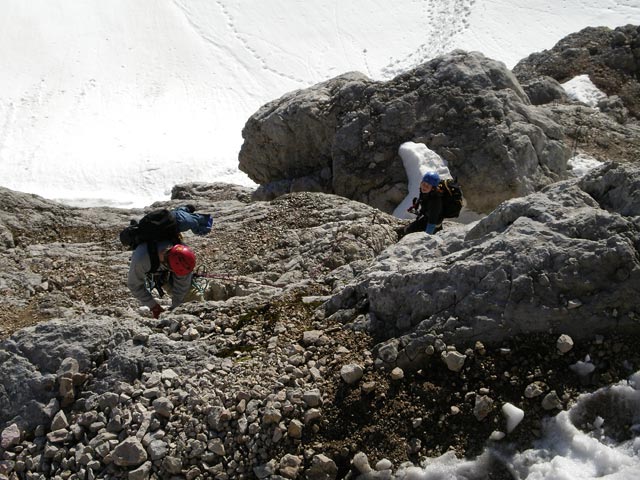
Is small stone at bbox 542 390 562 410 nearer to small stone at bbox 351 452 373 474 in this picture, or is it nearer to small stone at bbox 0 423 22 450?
small stone at bbox 351 452 373 474

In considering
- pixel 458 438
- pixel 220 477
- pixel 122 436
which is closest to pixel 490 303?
pixel 458 438

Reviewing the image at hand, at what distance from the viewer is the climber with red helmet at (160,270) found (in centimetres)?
871

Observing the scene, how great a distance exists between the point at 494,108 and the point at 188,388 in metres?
11.4

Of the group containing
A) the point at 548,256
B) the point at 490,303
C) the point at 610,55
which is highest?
the point at 610,55

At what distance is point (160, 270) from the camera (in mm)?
9266

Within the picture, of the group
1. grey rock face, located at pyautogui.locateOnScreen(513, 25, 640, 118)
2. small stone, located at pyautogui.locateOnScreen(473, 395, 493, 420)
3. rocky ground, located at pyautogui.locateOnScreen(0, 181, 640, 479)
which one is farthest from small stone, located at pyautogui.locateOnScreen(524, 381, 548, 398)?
grey rock face, located at pyautogui.locateOnScreen(513, 25, 640, 118)

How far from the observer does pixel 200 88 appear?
4156cm

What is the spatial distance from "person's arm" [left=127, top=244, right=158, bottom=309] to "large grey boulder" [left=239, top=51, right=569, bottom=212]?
7048 mm

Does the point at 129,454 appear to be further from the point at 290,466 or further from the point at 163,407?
the point at 290,466

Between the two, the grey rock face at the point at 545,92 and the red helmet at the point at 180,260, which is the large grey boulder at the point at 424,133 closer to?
the grey rock face at the point at 545,92

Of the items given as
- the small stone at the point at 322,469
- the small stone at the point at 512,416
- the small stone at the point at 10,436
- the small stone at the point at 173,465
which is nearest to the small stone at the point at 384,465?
the small stone at the point at 322,469

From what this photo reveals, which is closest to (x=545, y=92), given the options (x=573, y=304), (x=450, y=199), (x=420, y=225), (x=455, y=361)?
(x=450, y=199)

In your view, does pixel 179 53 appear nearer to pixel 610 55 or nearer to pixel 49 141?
pixel 49 141

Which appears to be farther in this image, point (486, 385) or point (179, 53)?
point (179, 53)
